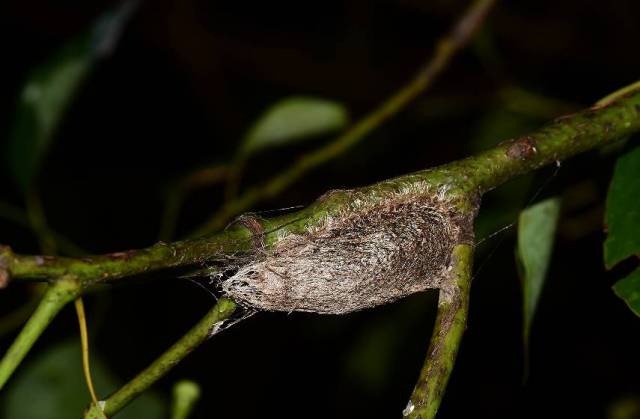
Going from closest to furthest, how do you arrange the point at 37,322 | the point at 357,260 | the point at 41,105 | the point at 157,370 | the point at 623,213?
1. the point at 37,322
2. the point at 157,370
3. the point at 357,260
4. the point at 623,213
5. the point at 41,105

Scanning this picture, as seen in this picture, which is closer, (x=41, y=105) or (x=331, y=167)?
(x=41, y=105)

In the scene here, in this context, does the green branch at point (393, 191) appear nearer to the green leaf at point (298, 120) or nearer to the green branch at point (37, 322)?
the green branch at point (37, 322)

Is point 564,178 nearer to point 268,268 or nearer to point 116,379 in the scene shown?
point 268,268

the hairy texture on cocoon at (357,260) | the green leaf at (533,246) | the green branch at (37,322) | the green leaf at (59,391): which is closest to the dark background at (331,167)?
the green leaf at (59,391)

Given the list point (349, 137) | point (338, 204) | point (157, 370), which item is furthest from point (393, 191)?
point (349, 137)

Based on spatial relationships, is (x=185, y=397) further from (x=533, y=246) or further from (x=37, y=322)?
(x=533, y=246)

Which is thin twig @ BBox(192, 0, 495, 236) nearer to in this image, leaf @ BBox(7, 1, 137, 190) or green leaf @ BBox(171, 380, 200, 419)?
leaf @ BBox(7, 1, 137, 190)
